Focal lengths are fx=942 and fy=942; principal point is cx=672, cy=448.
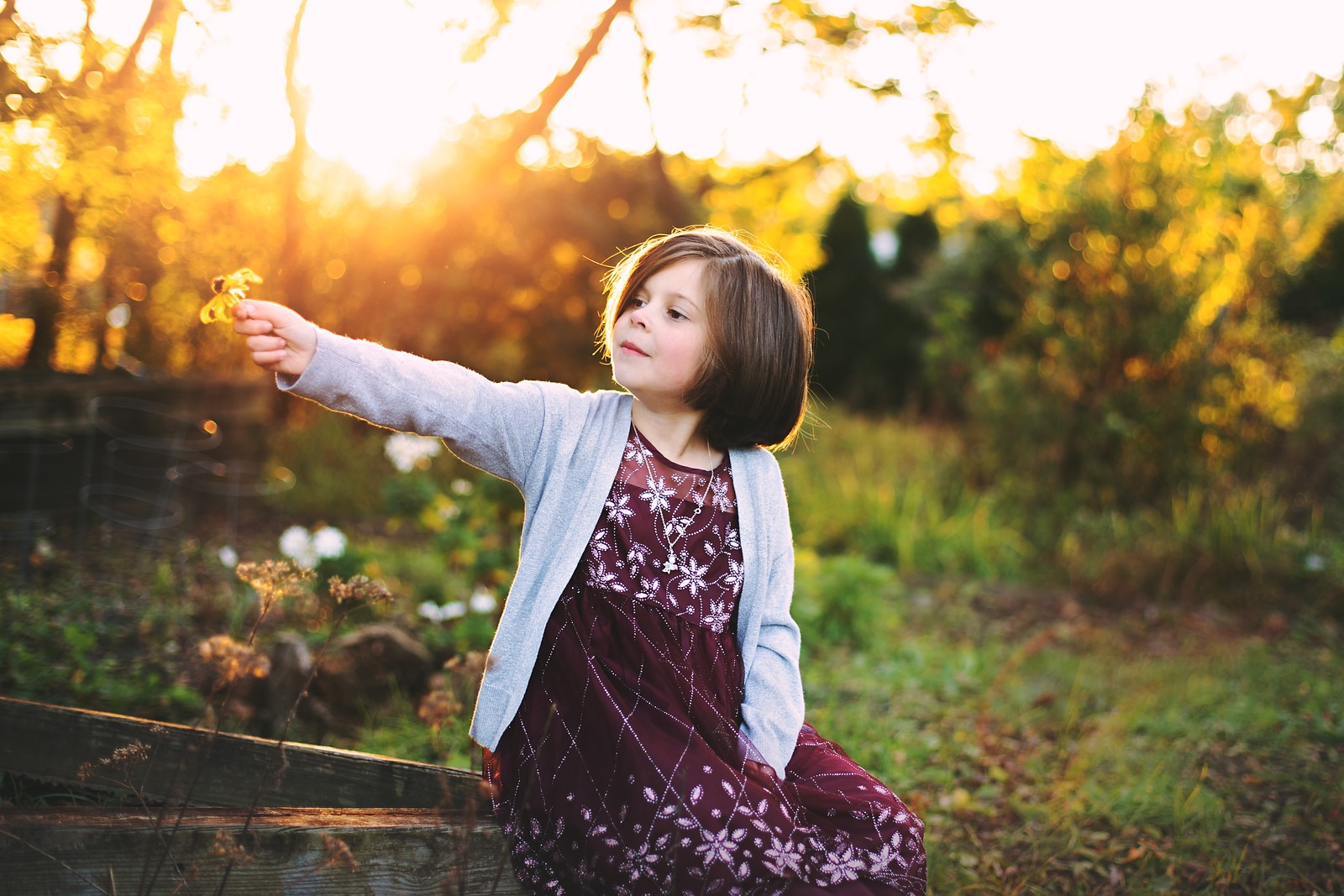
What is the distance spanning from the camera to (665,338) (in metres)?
1.78

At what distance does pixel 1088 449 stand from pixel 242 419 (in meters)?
5.64

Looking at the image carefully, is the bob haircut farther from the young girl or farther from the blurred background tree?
the blurred background tree

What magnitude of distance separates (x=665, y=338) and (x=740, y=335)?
150 mm

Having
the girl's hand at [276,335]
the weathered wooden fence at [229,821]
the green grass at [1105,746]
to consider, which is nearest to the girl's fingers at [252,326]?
the girl's hand at [276,335]

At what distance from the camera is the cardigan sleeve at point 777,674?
1.77 metres

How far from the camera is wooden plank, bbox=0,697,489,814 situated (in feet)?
5.71

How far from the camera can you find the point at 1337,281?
12.9 meters

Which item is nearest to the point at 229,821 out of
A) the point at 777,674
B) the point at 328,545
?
the point at 777,674

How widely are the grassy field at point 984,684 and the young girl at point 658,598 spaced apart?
0.56 m

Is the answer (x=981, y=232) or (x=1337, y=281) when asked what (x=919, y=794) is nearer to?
(x=981, y=232)

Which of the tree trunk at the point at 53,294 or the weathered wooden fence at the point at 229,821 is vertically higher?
the tree trunk at the point at 53,294

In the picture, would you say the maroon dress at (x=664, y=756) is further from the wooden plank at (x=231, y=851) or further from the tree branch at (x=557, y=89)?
the tree branch at (x=557, y=89)

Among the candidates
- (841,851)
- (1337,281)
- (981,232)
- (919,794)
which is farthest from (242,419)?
(1337,281)

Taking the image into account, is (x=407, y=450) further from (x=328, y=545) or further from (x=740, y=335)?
(x=740, y=335)
